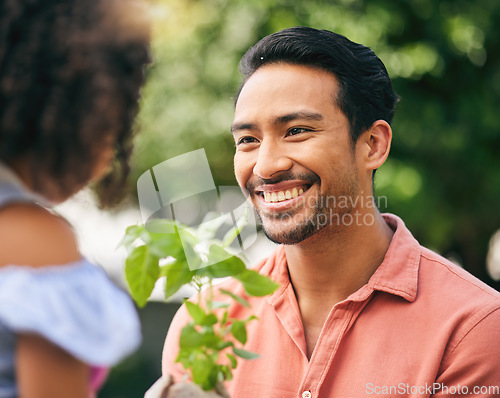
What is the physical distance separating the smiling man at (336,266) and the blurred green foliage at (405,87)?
3365mm

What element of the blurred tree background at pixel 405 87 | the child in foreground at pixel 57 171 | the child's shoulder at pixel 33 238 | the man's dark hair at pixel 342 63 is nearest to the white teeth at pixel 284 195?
the man's dark hair at pixel 342 63

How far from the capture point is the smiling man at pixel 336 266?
75.0 inches

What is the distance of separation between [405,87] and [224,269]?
5.13 meters

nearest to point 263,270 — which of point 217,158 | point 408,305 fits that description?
point 408,305

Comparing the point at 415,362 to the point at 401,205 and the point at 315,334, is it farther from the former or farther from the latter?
the point at 401,205

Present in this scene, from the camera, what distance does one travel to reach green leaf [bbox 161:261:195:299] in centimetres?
146

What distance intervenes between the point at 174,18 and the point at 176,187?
4.92 meters

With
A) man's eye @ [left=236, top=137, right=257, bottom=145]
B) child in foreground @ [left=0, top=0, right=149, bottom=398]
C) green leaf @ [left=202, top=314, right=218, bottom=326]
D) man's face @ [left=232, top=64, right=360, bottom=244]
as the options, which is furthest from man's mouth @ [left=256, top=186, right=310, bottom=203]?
child in foreground @ [left=0, top=0, right=149, bottom=398]

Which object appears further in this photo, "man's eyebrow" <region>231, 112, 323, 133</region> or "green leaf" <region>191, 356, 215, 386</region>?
"man's eyebrow" <region>231, 112, 323, 133</region>


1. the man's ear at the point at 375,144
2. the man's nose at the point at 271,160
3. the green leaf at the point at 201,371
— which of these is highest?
the man's ear at the point at 375,144

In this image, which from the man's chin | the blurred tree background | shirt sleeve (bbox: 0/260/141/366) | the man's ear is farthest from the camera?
the blurred tree background

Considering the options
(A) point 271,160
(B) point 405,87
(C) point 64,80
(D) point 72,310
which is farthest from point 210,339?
(B) point 405,87

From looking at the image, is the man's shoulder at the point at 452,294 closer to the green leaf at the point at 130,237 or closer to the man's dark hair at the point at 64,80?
the green leaf at the point at 130,237

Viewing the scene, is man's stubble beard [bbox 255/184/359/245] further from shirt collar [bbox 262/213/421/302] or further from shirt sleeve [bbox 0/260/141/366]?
shirt sleeve [bbox 0/260/141/366]
